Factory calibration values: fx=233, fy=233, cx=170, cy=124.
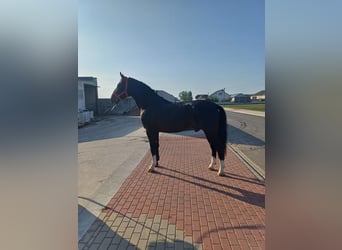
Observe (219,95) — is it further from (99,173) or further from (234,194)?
(234,194)

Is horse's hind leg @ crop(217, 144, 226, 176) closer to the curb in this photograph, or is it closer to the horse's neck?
the curb

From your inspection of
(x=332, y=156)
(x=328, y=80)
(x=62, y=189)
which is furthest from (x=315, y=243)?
(x=62, y=189)

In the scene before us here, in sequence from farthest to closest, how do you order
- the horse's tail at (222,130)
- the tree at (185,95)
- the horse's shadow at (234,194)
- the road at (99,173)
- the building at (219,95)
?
1. the building at (219,95)
2. the tree at (185,95)
3. the horse's tail at (222,130)
4. the horse's shadow at (234,194)
5. the road at (99,173)

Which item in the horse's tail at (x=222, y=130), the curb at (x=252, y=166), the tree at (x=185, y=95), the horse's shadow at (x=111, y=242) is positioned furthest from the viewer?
the tree at (x=185, y=95)

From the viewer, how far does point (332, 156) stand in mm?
1115

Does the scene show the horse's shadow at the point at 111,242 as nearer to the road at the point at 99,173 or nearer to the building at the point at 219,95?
the road at the point at 99,173

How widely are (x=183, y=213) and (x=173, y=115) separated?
8.47ft

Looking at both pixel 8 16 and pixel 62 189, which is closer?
pixel 8 16

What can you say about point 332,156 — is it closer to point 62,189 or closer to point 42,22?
point 62,189

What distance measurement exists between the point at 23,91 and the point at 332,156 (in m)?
1.55

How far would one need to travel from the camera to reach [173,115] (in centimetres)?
531

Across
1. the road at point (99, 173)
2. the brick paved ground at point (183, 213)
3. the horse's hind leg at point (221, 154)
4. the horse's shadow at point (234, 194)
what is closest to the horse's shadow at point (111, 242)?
the brick paved ground at point (183, 213)

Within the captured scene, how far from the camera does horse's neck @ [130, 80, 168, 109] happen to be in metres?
5.45

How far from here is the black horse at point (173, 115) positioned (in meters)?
5.07
